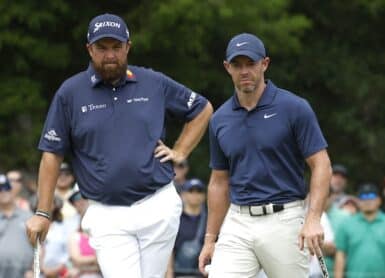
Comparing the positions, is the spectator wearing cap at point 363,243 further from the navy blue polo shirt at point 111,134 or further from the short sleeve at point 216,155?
the navy blue polo shirt at point 111,134

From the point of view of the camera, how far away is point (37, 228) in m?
9.55

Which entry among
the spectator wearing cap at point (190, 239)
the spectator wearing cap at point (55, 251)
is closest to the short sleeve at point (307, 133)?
the spectator wearing cap at point (190, 239)

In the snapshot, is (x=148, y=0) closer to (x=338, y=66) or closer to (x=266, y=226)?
(x=338, y=66)

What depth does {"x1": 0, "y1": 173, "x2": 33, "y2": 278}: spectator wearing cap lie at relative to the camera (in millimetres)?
14023

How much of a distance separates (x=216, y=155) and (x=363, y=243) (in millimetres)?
5397

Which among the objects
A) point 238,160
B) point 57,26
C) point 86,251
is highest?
point 57,26

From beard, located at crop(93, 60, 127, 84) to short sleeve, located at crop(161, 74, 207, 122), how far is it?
42 centimetres

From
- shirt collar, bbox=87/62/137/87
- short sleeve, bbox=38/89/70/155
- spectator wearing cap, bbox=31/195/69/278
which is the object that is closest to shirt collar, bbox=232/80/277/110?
shirt collar, bbox=87/62/137/87

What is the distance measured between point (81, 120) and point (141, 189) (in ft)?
2.12

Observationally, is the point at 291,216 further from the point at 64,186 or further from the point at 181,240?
the point at 64,186

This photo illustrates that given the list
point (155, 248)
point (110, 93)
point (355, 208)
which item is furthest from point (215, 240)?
point (355, 208)

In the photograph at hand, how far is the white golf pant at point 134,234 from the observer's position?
30.9 feet

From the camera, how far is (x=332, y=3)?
2520 centimetres

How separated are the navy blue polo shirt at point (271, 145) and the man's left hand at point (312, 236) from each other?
0.38 meters
